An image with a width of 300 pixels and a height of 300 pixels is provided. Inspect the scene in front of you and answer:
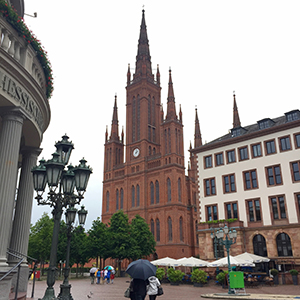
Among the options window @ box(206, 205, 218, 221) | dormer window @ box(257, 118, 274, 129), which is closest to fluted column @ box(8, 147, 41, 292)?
window @ box(206, 205, 218, 221)

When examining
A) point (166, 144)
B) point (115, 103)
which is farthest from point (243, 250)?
point (115, 103)

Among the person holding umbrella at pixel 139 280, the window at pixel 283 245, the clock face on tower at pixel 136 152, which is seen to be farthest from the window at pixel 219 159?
the clock face on tower at pixel 136 152

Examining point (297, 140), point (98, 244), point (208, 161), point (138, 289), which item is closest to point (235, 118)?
point (208, 161)

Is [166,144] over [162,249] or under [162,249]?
over

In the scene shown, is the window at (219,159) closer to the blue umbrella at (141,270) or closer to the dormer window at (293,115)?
the dormer window at (293,115)

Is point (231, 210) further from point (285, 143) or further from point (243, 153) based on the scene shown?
point (285, 143)

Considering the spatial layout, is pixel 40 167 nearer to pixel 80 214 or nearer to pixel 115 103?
pixel 80 214

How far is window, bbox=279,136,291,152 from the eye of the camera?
110 feet

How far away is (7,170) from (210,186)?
101 ft

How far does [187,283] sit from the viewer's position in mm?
29859

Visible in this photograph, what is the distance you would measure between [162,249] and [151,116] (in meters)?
31.6

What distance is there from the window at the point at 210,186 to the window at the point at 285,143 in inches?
342

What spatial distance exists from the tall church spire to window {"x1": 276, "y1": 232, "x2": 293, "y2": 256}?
5624cm

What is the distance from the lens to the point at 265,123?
37.2 meters
